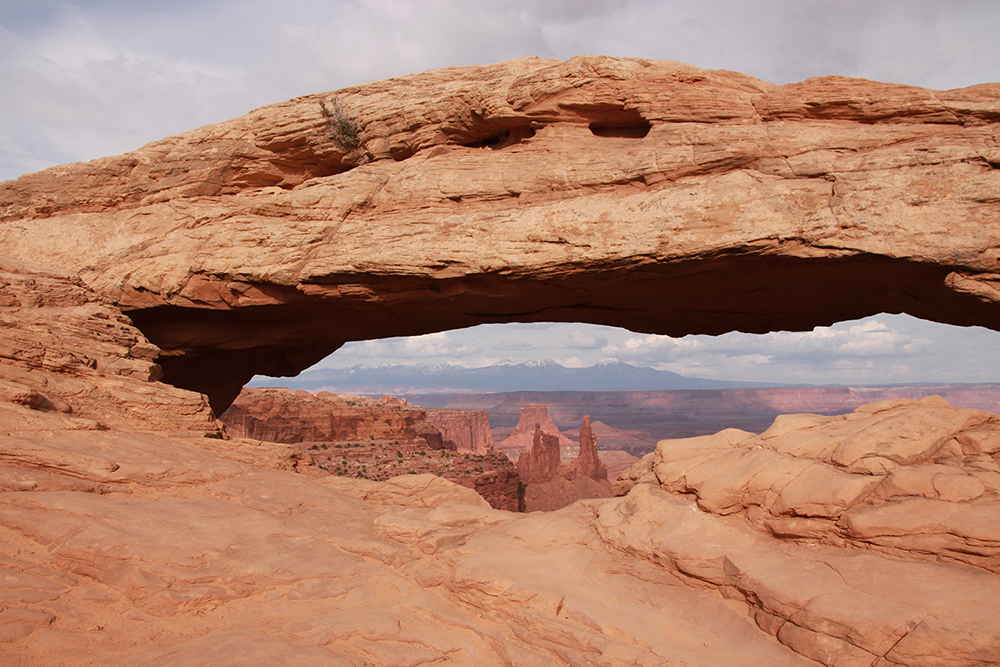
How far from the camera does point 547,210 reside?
1142cm

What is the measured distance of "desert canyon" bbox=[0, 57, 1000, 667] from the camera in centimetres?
605

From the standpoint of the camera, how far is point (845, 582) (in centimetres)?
605

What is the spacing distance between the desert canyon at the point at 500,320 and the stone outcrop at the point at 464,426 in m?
74.5

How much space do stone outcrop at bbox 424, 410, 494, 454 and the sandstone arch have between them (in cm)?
7609

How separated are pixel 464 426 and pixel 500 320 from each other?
8162 cm

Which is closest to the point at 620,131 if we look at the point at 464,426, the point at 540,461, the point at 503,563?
the point at 503,563

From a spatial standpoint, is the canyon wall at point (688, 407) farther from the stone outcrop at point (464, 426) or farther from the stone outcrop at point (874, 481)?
the stone outcrop at point (874, 481)

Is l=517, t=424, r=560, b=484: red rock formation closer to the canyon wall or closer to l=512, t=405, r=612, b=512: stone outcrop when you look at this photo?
l=512, t=405, r=612, b=512: stone outcrop

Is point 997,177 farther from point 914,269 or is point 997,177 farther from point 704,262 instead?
point 704,262

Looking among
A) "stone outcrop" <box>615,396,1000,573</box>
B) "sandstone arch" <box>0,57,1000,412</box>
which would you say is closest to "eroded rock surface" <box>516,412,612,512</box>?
"sandstone arch" <box>0,57,1000,412</box>

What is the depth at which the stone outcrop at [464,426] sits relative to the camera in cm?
9144

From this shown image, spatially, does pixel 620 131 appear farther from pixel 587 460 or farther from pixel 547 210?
pixel 587 460

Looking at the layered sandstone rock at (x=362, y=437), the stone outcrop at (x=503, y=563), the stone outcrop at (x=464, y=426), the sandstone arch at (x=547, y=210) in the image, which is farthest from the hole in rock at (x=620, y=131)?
the stone outcrop at (x=464, y=426)

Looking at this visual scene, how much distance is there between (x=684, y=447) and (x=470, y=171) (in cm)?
701
